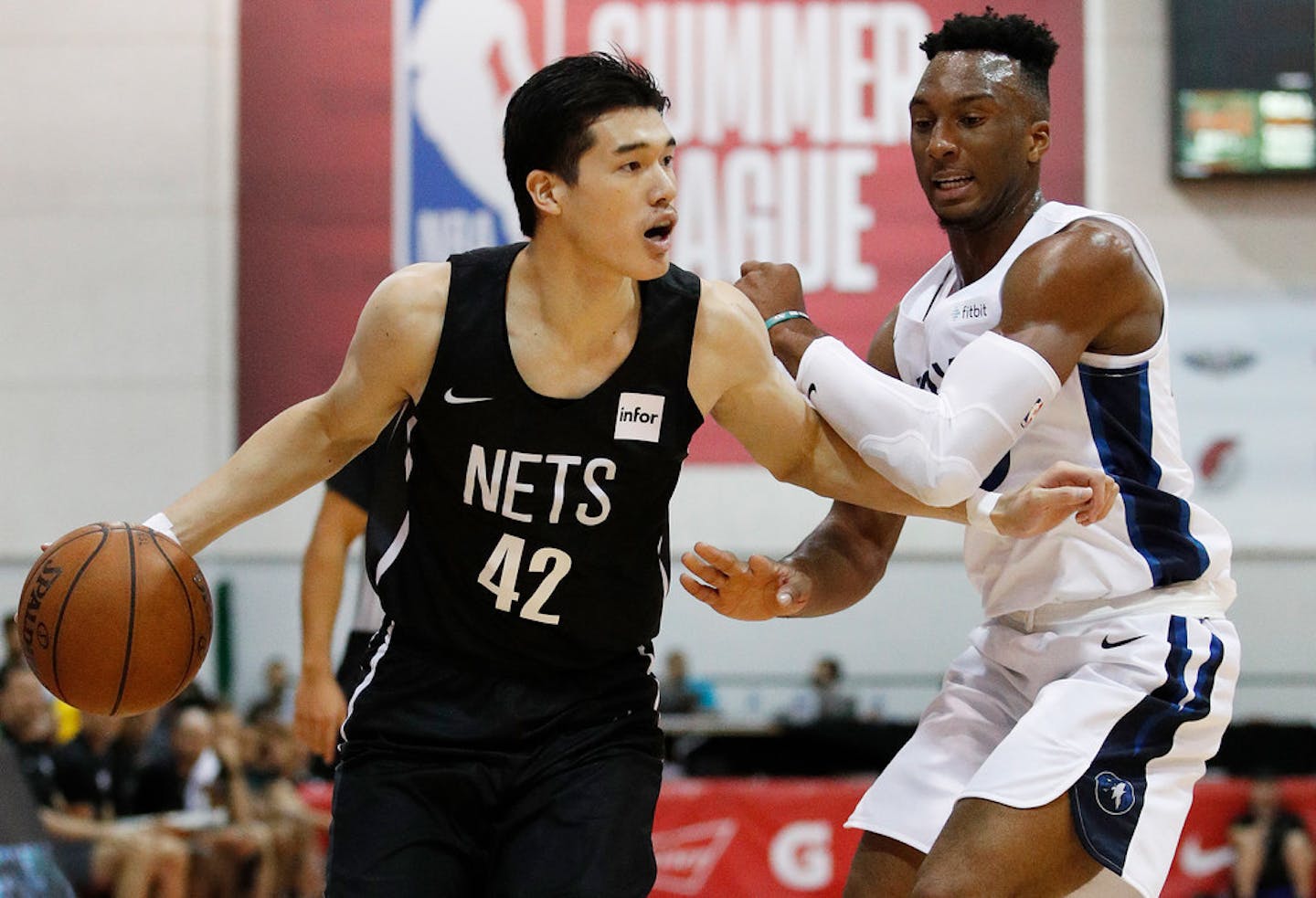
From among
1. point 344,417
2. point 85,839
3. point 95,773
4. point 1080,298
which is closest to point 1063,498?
point 1080,298

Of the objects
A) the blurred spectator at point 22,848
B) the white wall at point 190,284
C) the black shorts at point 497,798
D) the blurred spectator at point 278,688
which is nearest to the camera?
the black shorts at point 497,798

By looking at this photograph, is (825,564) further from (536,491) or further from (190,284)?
(190,284)

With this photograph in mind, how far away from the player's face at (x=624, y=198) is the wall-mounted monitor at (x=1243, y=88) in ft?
32.9

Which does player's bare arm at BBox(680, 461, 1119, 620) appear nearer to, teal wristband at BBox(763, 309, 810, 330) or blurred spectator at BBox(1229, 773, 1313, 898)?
teal wristband at BBox(763, 309, 810, 330)

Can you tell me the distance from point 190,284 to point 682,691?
5.06 meters

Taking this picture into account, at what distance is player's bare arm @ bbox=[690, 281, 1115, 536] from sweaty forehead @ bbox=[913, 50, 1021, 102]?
0.70 m

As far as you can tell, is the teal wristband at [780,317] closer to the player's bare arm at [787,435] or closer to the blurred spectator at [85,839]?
the player's bare arm at [787,435]

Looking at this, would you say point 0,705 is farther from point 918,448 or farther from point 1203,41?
point 1203,41

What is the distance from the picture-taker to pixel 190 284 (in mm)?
13016

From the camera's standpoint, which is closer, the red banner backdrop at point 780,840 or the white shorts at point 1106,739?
the white shorts at point 1106,739

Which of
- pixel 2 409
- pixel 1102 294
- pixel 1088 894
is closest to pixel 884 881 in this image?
pixel 1088 894

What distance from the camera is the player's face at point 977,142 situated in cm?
366

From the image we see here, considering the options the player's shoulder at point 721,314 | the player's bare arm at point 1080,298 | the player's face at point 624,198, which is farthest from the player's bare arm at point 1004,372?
the player's face at point 624,198

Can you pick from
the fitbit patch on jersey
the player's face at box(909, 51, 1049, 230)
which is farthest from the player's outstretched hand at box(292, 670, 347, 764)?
the player's face at box(909, 51, 1049, 230)
